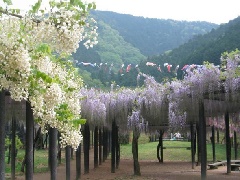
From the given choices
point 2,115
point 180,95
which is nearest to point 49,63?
point 2,115

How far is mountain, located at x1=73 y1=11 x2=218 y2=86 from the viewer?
43.7 metres

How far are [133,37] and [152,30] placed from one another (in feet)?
14.3

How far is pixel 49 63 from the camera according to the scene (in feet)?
10.6

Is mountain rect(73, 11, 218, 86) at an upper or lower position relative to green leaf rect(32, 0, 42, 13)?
upper

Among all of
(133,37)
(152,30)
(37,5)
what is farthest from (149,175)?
(152,30)

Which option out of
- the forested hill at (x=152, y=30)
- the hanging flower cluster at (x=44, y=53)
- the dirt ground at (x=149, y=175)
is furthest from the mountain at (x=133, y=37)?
the hanging flower cluster at (x=44, y=53)

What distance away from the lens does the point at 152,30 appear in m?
60.6

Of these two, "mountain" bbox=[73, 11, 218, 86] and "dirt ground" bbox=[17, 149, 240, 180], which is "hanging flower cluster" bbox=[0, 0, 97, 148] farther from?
"mountain" bbox=[73, 11, 218, 86]

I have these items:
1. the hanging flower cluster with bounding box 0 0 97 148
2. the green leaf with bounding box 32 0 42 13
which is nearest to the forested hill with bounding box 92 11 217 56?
the hanging flower cluster with bounding box 0 0 97 148

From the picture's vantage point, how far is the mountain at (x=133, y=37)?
143ft

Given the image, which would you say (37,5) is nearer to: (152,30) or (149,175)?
(149,175)

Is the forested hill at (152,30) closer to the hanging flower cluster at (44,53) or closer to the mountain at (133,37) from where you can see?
the mountain at (133,37)

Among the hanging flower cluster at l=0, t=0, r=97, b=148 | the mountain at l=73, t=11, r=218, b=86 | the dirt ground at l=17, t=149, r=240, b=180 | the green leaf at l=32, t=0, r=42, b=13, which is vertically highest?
the mountain at l=73, t=11, r=218, b=86

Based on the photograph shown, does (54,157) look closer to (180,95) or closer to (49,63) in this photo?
(49,63)
